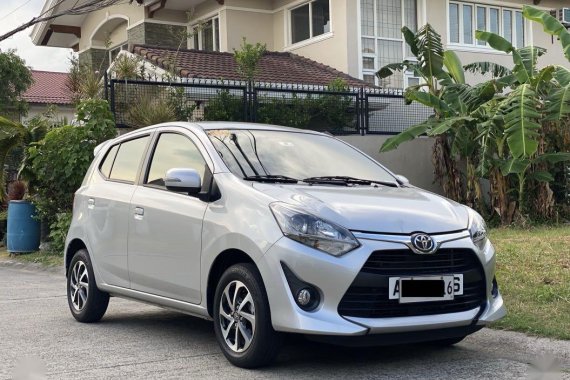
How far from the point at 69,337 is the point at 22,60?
79.5ft

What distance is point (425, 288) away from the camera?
5.00 meters

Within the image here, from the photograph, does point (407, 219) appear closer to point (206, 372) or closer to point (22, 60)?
point (206, 372)

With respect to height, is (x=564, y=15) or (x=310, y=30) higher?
(x=564, y=15)

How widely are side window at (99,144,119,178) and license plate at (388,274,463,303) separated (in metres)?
3.42

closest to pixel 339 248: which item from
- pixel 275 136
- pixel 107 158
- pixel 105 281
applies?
pixel 275 136

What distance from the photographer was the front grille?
191 inches

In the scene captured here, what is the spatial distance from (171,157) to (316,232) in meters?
1.98

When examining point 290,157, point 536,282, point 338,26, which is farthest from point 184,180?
point 338,26

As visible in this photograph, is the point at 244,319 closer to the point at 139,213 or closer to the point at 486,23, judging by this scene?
the point at 139,213

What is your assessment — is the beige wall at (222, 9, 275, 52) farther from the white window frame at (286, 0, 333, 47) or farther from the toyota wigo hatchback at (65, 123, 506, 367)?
the toyota wigo hatchback at (65, 123, 506, 367)

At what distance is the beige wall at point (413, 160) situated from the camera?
50.9 ft

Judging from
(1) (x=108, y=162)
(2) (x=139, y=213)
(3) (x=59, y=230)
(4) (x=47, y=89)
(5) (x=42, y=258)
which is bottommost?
(5) (x=42, y=258)

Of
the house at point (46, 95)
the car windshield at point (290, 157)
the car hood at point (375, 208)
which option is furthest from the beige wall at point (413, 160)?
the house at point (46, 95)

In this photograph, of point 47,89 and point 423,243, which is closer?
point 423,243
